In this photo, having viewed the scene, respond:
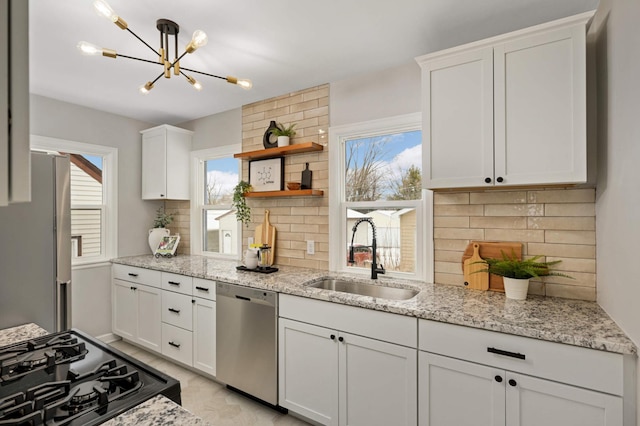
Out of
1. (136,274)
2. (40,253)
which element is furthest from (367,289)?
(136,274)

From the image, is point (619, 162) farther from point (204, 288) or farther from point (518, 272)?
point (204, 288)

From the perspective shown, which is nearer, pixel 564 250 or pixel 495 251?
pixel 564 250

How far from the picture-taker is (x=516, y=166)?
1840 mm

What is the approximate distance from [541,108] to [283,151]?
1975mm

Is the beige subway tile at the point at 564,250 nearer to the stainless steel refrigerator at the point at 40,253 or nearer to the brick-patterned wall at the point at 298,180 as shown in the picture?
the brick-patterned wall at the point at 298,180

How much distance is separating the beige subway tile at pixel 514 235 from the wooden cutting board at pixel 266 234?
1.87 meters

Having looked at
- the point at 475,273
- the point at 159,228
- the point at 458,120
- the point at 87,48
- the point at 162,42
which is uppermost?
Answer: the point at 162,42

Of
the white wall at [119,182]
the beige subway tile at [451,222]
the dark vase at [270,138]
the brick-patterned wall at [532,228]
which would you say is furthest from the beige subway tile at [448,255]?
the white wall at [119,182]

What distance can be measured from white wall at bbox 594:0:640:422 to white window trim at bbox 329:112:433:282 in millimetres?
961

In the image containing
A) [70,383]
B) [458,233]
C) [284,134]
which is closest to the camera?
[70,383]

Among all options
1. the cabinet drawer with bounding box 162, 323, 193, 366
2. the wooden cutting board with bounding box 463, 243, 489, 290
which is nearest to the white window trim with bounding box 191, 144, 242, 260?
the cabinet drawer with bounding box 162, 323, 193, 366

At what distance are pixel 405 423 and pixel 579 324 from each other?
1.01 m

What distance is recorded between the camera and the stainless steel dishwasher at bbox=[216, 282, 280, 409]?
2355mm

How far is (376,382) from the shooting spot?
191cm
